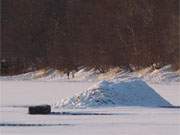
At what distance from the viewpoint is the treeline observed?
5300 cm

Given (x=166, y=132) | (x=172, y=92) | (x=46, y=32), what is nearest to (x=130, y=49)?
(x=46, y=32)

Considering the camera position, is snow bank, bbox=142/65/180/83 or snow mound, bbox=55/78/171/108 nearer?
snow mound, bbox=55/78/171/108

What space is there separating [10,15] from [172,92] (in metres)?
33.7

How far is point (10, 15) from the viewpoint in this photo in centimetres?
6203

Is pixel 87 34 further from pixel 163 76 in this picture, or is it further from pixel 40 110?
pixel 40 110

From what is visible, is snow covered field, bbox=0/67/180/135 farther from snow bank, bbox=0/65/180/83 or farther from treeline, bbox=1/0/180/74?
treeline, bbox=1/0/180/74

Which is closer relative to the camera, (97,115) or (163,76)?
(97,115)

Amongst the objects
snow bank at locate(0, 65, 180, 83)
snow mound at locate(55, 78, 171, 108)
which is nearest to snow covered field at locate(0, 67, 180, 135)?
snow mound at locate(55, 78, 171, 108)

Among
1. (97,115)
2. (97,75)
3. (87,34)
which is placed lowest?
(97,115)

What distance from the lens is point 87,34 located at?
57250 mm

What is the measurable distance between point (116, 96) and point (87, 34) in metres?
34.2

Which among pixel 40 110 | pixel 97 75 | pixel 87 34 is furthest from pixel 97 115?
pixel 87 34

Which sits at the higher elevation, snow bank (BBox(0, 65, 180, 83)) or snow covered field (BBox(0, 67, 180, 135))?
snow bank (BBox(0, 65, 180, 83))

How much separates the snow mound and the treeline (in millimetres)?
25371
